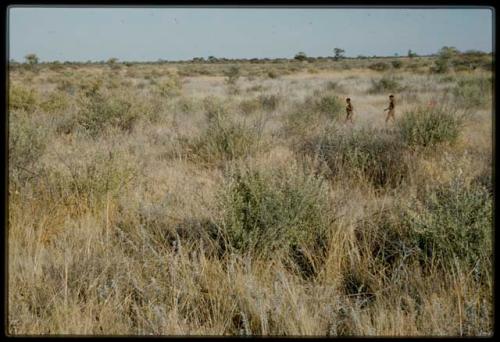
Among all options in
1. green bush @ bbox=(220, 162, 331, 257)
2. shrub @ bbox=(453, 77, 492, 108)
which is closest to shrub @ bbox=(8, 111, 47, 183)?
green bush @ bbox=(220, 162, 331, 257)

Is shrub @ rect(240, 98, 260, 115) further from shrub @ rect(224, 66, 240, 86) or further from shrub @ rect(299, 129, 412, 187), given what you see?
shrub @ rect(224, 66, 240, 86)

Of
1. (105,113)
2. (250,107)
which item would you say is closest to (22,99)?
(105,113)

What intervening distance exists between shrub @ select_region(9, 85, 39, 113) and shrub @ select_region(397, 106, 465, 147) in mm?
7984

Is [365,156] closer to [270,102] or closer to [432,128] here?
[432,128]

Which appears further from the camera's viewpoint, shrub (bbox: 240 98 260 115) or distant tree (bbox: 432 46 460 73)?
distant tree (bbox: 432 46 460 73)

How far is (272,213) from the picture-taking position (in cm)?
348

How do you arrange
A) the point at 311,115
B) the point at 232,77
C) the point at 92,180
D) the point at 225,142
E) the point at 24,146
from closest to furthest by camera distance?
the point at 92,180 < the point at 24,146 < the point at 225,142 < the point at 311,115 < the point at 232,77

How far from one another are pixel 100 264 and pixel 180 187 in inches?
75.1

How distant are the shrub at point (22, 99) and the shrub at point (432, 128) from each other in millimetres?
7984

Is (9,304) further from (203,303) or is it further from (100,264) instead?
(203,303)

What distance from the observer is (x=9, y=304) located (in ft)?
8.98

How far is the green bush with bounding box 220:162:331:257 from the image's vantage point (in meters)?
3.40

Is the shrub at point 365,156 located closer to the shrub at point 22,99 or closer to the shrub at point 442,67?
the shrub at point 22,99

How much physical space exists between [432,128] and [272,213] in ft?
14.4
